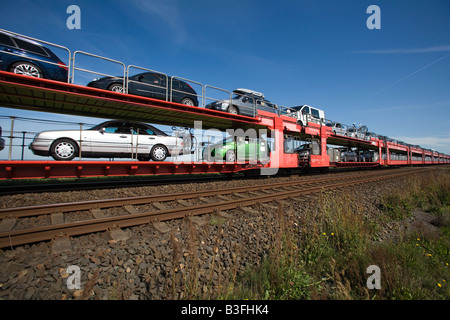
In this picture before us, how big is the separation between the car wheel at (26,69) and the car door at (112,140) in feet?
7.02

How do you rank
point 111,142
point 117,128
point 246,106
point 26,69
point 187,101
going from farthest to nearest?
point 246,106, point 187,101, point 117,128, point 111,142, point 26,69

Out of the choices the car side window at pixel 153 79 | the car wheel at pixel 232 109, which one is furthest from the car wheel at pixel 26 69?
the car wheel at pixel 232 109

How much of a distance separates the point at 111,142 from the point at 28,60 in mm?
3098

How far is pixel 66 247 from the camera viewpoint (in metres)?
3.10

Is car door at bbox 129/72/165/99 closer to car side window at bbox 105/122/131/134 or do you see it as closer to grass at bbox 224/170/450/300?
car side window at bbox 105/122/131/134

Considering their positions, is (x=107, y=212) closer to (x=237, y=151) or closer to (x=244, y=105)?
(x=237, y=151)

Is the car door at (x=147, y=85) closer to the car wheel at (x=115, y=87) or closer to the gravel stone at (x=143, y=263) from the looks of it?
the car wheel at (x=115, y=87)

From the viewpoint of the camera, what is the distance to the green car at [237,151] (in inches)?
403

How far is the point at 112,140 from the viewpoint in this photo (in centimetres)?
731

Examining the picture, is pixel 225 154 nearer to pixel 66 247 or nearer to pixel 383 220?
pixel 383 220

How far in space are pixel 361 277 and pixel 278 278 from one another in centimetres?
118

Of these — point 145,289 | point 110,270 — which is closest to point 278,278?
point 145,289

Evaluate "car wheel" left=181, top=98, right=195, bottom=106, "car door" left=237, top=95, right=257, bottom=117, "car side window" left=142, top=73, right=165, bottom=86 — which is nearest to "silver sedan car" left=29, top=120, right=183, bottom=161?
"car wheel" left=181, top=98, right=195, bottom=106

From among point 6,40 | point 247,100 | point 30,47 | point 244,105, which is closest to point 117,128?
point 30,47
